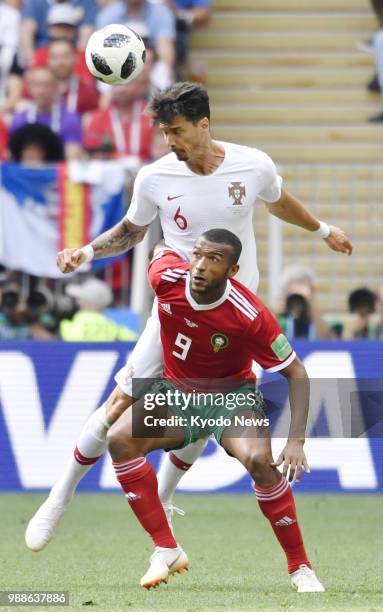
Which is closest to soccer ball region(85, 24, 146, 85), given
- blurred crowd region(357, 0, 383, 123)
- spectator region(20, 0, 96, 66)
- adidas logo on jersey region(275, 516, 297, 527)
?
adidas logo on jersey region(275, 516, 297, 527)

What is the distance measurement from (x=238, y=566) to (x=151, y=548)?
37.2 inches

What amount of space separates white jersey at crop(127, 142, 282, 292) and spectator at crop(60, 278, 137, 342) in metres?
4.50

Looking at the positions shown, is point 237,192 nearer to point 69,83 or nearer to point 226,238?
point 226,238

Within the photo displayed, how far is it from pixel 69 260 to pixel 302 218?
1293 mm

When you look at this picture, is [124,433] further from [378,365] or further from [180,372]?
[378,365]

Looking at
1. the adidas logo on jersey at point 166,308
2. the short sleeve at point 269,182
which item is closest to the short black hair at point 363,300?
the short sleeve at point 269,182

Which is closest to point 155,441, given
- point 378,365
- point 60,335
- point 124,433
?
point 124,433

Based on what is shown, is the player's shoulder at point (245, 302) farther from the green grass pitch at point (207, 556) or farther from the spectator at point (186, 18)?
the spectator at point (186, 18)

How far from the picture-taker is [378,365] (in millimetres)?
10867

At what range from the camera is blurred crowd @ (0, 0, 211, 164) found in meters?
13.6

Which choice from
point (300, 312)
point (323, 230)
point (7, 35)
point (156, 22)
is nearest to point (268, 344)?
point (323, 230)

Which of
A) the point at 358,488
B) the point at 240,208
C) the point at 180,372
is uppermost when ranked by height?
the point at 240,208

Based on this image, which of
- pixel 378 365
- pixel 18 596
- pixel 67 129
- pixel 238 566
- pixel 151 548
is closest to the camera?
pixel 18 596

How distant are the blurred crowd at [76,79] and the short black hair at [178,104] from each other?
17.5 feet
